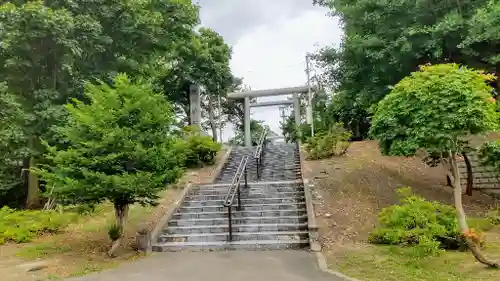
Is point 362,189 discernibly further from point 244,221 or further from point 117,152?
point 117,152

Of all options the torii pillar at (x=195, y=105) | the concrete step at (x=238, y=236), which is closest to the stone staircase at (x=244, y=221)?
the concrete step at (x=238, y=236)

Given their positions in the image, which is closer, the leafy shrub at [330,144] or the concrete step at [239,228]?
the concrete step at [239,228]

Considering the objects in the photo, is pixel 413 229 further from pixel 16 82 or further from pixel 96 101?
pixel 16 82

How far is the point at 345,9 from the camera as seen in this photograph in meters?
15.7

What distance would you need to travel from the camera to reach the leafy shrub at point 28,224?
9188 mm

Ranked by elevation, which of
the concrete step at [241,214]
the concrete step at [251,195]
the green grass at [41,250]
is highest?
the concrete step at [251,195]

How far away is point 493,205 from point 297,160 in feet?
22.3

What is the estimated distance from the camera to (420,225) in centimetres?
662

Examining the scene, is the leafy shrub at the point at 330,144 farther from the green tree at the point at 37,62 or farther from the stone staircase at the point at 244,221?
the green tree at the point at 37,62

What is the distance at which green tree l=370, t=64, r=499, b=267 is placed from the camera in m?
5.96

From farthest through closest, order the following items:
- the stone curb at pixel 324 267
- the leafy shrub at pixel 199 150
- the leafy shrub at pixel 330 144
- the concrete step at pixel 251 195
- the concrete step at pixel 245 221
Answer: the leafy shrub at pixel 199 150
the leafy shrub at pixel 330 144
the concrete step at pixel 251 195
the concrete step at pixel 245 221
the stone curb at pixel 324 267

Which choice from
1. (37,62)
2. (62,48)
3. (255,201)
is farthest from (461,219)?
(37,62)

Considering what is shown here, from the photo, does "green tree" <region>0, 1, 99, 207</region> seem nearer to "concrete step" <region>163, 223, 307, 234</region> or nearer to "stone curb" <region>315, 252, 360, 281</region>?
"concrete step" <region>163, 223, 307, 234</region>

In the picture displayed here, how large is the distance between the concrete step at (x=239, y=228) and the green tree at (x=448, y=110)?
3.16 meters
